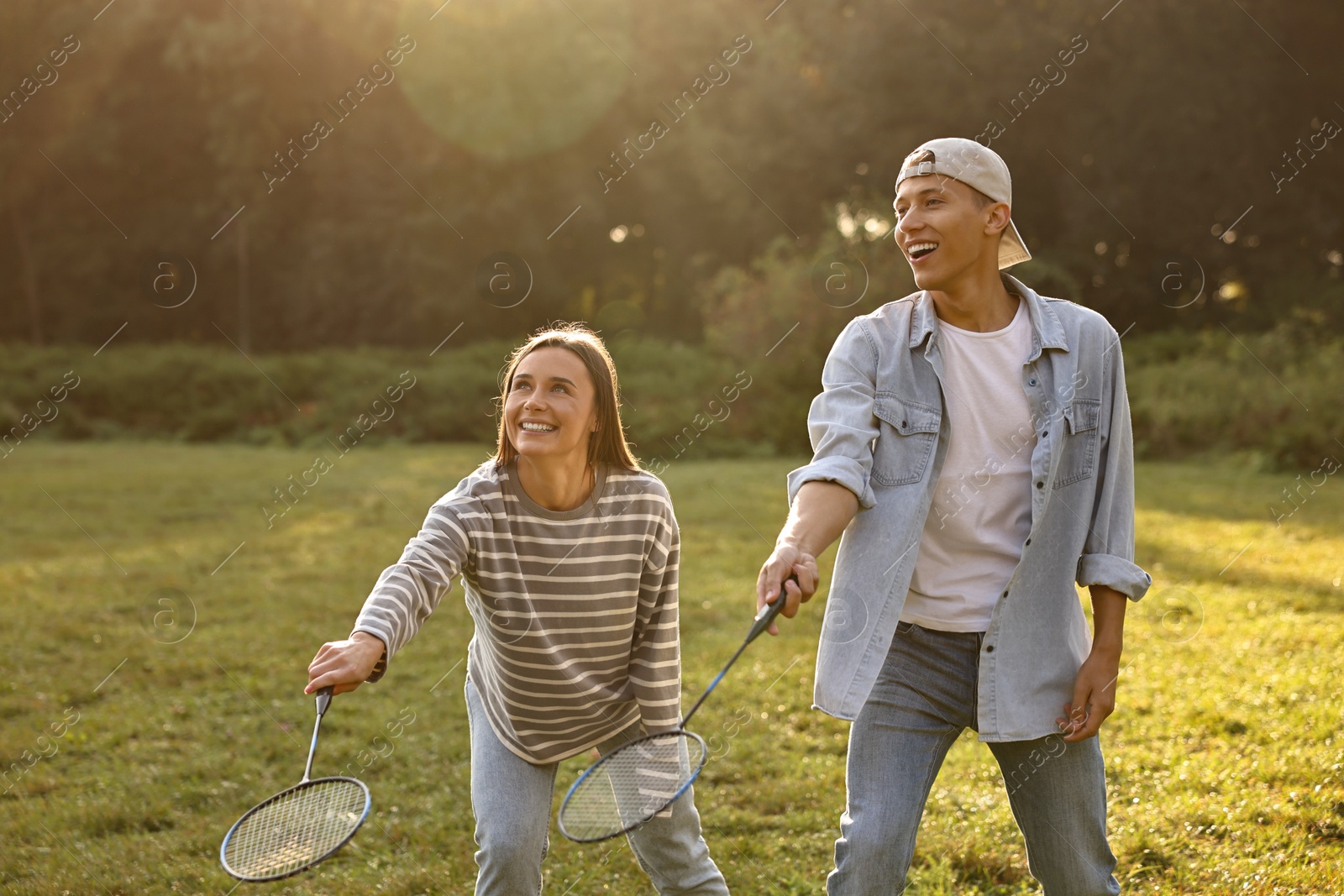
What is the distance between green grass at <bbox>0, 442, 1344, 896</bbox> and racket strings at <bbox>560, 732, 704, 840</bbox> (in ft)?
5.45

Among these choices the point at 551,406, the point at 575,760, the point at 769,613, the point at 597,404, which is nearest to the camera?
the point at 769,613

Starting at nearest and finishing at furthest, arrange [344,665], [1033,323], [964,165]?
[344,665], [964,165], [1033,323]

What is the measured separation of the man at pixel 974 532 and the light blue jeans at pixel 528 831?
2.03 ft

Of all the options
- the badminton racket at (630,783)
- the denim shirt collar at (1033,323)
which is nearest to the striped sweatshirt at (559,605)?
the badminton racket at (630,783)

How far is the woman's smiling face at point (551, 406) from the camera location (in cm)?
317

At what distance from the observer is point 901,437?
2.85m

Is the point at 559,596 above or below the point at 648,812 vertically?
above

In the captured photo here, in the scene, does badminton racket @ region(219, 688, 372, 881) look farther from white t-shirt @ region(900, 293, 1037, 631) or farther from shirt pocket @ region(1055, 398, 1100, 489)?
shirt pocket @ region(1055, 398, 1100, 489)

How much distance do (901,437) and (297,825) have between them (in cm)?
175

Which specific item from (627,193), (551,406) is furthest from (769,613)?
(627,193)

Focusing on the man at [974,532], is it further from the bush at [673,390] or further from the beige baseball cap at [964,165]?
the bush at [673,390]

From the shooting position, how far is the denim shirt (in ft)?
9.06

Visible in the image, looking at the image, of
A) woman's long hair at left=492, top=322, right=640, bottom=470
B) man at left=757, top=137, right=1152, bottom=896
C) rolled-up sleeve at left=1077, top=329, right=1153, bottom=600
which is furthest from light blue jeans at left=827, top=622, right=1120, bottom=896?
woman's long hair at left=492, top=322, right=640, bottom=470

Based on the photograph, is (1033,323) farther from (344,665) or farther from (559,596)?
(344,665)
